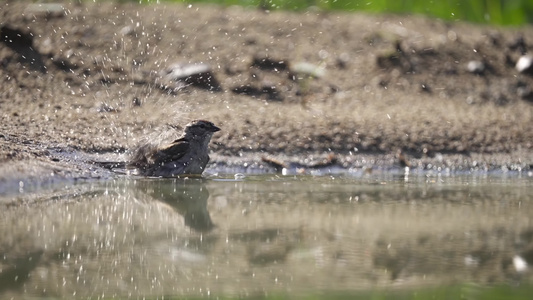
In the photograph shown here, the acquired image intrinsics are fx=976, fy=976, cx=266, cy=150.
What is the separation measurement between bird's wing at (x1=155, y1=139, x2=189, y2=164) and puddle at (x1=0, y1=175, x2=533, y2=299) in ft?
1.88

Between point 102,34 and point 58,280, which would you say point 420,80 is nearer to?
point 102,34

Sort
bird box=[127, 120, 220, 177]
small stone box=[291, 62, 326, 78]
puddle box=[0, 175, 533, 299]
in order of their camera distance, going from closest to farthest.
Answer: puddle box=[0, 175, 533, 299], bird box=[127, 120, 220, 177], small stone box=[291, 62, 326, 78]

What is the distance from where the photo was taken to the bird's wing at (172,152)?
7.88 m

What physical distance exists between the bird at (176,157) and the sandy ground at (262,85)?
427 mm

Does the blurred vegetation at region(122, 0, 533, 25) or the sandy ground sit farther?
the blurred vegetation at region(122, 0, 533, 25)

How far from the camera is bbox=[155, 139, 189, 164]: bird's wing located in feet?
25.8

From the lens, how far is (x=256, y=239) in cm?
495

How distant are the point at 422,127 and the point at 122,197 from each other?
4.04 meters

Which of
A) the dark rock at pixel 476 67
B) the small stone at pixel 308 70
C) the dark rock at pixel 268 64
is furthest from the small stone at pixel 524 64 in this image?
the dark rock at pixel 268 64

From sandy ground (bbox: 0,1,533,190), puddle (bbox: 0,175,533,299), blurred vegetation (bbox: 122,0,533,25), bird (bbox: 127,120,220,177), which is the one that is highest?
blurred vegetation (bbox: 122,0,533,25)

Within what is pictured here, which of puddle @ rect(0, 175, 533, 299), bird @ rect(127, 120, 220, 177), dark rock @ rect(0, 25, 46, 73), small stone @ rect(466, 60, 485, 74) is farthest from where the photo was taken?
small stone @ rect(466, 60, 485, 74)

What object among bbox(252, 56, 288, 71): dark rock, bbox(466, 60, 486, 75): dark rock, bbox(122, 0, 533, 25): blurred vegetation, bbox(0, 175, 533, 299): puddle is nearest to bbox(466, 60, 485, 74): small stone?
bbox(466, 60, 486, 75): dark rock

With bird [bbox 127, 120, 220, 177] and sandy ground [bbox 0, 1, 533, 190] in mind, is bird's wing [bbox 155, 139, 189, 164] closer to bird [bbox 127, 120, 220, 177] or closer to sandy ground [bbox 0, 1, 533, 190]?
bird [bbox 127, 120, 220, 177]

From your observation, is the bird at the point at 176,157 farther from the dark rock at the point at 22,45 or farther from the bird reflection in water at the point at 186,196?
the dark rock at the point at 22,45
